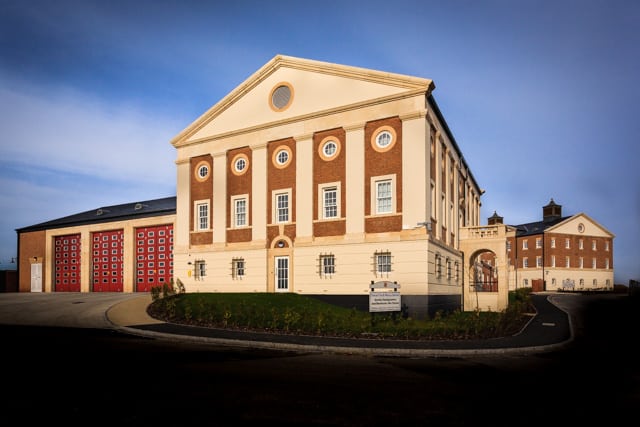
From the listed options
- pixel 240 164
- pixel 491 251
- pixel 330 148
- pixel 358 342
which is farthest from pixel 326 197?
pixel 358 342

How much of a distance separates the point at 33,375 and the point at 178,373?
296 cm

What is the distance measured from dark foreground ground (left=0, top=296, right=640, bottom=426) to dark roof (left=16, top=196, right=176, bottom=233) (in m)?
26.9

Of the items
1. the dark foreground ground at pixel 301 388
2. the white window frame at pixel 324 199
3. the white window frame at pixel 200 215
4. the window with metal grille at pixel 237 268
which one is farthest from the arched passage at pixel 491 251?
the white window frame at pixel 200 215

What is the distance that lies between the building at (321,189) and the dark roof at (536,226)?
60691 millimetres

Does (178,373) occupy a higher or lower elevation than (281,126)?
lower

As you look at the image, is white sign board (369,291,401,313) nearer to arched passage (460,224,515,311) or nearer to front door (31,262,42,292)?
arched passage (460,224,515,311)

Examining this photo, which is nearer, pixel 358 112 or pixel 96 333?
pixel 96 333

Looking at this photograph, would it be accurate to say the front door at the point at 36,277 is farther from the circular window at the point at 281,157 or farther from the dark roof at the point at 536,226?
the dark roof at the point at 536,226

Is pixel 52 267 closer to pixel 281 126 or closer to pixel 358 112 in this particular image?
pixel 281 126

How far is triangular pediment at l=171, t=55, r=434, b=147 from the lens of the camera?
26875mm

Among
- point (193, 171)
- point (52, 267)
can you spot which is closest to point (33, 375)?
point (193, 171)

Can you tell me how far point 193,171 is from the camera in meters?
34.2

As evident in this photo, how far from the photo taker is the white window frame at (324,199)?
27948 mm

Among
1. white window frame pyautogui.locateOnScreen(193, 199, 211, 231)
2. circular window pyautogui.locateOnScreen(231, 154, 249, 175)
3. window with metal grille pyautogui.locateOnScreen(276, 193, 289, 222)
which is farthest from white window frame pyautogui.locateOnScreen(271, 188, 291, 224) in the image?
white window frame pyautogui.locateOnScreen(193, 199, 211, 231)
